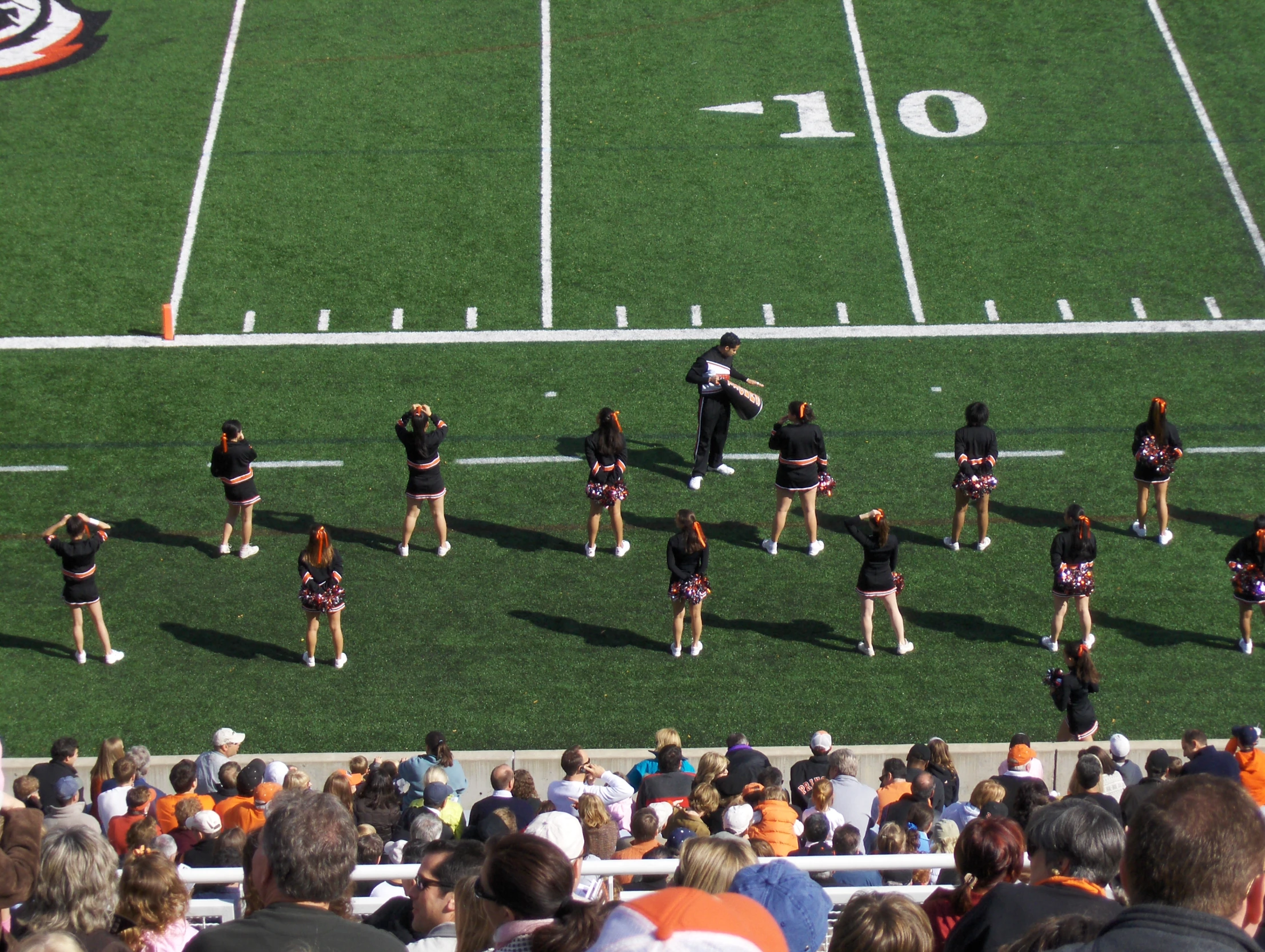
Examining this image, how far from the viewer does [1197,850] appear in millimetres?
3188

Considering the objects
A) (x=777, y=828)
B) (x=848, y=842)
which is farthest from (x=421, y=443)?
(x=848, y=842)

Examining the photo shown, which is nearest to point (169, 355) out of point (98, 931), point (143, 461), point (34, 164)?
point (143, 461)

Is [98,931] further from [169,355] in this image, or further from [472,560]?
[169,355]

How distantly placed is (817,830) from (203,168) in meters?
13.6

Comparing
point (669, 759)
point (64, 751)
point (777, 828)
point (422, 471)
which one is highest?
point (777, 828)

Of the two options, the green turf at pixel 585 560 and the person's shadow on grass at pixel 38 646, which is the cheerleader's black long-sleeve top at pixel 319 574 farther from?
the person's shadow on grass at pixel 38 646

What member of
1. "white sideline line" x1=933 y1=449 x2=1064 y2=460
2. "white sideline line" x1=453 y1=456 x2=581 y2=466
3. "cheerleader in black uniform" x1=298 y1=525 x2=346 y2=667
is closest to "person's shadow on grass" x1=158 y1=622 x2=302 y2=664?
"cheerleader in black uniform" x1=298 y1=525 x2=346 y2=667

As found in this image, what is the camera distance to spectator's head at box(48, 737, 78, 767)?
912 cm

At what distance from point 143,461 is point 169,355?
75.3 inches

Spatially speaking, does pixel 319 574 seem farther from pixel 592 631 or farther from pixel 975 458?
pixel 975 458

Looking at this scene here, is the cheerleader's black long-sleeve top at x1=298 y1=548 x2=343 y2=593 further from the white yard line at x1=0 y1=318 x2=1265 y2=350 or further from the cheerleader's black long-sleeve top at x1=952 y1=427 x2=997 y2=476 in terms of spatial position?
the cheerleader's black long-sleeve top at x1=952 y1=427 x2=997 y2=476

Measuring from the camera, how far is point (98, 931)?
4617mm

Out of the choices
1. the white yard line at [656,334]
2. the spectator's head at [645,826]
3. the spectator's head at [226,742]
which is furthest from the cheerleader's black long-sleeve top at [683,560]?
the white yard line at [656,334]

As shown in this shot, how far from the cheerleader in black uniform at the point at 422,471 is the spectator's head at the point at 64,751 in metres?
3.94
